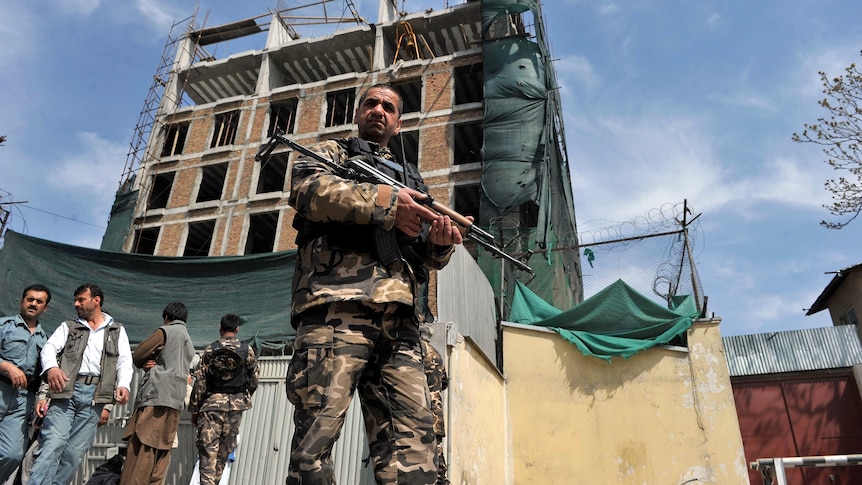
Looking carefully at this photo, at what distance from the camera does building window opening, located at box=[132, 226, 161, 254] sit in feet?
70.2

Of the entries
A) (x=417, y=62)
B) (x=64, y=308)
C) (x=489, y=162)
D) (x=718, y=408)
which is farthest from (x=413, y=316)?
(x=417, y=62)

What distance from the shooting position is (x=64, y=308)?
30.9 feet

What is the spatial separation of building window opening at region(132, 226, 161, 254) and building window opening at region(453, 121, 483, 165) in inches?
486

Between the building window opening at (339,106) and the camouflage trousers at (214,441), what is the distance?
1711 centimetres

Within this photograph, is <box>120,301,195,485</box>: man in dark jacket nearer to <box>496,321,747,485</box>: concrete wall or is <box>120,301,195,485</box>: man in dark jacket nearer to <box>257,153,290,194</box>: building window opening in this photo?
<box>496,321,747,485</box>: concrete wall

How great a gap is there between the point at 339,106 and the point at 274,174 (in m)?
3.93

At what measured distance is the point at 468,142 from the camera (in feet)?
67.4

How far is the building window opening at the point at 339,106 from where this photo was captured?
21.2m

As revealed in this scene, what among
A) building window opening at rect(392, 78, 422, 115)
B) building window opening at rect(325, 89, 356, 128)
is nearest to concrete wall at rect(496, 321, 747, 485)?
building window opening at rect(392, 78, 422, 115)

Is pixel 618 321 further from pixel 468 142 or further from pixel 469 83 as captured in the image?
pixel 469 83

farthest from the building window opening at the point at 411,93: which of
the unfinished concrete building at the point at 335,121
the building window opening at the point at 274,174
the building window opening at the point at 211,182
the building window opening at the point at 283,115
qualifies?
the building window opening at the point at 211,182

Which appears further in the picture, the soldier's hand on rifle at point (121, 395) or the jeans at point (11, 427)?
the soldier's hand on rifle at point (121, 395)

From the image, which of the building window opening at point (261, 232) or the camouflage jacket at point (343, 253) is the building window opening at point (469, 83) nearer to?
the building window opening at point (261, 232)

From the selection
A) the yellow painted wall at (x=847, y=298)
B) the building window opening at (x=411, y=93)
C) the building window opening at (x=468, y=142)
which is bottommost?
the yellow painted wall at (x=847, y=298)
